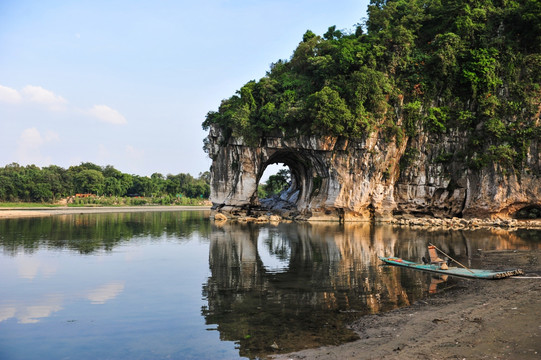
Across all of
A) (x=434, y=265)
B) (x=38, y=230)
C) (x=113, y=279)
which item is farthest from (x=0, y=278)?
(x=38, y=230)

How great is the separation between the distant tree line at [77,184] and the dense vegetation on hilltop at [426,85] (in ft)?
147

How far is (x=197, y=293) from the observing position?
12.2m

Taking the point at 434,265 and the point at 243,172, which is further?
the point at 243,172

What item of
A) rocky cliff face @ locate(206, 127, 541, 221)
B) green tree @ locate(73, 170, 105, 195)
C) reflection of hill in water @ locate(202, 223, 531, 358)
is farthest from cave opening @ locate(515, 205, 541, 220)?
green tree @ locate(73, 170, 105, 195)

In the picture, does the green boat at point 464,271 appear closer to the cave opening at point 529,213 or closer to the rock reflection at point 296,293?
the rock reflection at point 296,293

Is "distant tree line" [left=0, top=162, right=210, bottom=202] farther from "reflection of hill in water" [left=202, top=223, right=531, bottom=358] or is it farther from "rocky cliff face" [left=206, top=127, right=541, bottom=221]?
"reflection of hill in water" [left=202, top=223, right=531, bottom=358]

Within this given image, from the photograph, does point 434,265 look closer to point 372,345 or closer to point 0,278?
point 372,345

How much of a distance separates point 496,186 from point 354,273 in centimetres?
2523

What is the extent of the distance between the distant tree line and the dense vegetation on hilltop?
147 feet

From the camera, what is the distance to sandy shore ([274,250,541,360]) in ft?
22.2

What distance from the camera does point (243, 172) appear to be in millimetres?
41750

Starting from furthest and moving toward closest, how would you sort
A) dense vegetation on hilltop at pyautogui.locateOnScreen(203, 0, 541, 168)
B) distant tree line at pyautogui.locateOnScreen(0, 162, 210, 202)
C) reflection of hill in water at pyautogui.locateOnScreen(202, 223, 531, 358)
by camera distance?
distant tree line at pyautogui.locateOnScreen(0, 162, 210, 202) < dense vegetation on hilltop at pyautogui.locateOnScreen(203, 0, 541, 168) < reflection of hill in water at pyautogui.locateOnScreen(202, 223, 531, 358)

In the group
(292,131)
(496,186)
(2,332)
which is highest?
(292,131)

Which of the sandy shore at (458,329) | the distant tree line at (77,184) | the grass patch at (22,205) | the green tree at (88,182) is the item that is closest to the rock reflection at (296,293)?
the sandy shore at (458,329)
